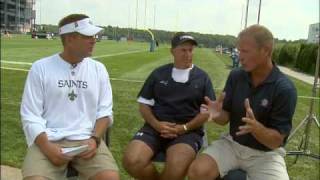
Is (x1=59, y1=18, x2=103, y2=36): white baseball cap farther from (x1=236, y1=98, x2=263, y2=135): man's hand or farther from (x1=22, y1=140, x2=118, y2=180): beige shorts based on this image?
(x1=236, y1=98, x2=263, y2=135): man's hand

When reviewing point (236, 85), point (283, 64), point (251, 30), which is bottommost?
point (283, 64)

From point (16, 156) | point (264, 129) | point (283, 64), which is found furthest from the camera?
point (283, 64)

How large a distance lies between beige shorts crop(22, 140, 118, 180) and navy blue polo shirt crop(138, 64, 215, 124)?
29.6 inches

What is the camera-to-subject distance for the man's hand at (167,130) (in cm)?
434

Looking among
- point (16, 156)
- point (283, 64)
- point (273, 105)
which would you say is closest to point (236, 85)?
point (273, 105)

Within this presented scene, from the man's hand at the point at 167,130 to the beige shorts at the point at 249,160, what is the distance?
0.41 metres

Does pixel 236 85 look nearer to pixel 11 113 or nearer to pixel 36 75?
pixel 36 75

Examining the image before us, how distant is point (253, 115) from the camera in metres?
3.62

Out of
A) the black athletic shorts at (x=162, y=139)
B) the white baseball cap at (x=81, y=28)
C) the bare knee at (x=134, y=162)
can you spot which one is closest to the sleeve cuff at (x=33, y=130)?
the white baseball cap at (x=81, y=28)

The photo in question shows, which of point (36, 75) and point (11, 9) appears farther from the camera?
point (11, 9)

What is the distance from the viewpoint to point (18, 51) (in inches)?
901

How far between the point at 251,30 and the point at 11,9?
8.45 feet

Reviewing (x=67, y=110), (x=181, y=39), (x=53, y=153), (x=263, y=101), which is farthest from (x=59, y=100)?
(x=263, y=101)

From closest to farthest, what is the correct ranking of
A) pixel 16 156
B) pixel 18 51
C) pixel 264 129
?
1. pixel 264 129
2. pixel 16 156
3. pixel 18 51
